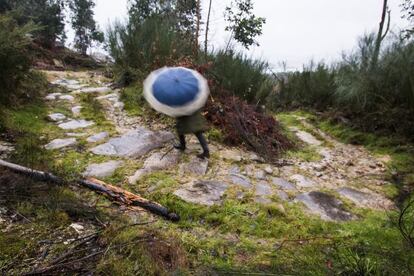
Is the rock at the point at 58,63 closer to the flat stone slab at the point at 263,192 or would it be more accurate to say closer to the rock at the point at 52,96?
the rock at the point at 52,96

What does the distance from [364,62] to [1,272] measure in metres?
6.04

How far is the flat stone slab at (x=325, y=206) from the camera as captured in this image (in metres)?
3.31

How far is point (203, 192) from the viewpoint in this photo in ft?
11.0

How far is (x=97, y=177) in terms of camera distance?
345 centimetres

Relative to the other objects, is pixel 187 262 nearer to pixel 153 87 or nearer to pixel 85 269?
pixel 85 269

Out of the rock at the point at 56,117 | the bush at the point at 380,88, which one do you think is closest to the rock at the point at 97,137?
the rock at the point at 56,117

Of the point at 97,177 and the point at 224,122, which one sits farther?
the point at 224,122

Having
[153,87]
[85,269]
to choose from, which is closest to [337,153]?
[153,87]

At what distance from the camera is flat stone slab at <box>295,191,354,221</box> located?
3.31m

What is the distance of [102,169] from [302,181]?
2.09m

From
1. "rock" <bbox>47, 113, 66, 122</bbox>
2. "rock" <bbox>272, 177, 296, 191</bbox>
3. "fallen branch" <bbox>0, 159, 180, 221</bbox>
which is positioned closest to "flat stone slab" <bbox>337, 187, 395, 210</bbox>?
"rock" <bbox>272, 177, 296, 191</bbox>

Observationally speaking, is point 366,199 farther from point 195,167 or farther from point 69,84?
point 69,84

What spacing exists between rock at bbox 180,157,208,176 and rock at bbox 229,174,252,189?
Answer: 29cm

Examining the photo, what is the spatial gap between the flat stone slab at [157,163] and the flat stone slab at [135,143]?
0.18 meters
